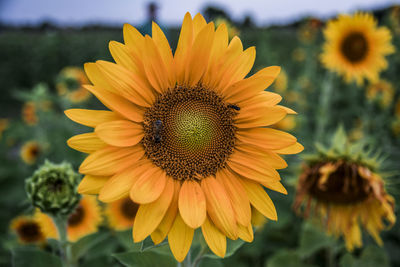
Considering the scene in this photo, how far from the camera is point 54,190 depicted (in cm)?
141

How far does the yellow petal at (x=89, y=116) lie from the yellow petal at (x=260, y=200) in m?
0.49

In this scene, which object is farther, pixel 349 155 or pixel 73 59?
pixel 73 59

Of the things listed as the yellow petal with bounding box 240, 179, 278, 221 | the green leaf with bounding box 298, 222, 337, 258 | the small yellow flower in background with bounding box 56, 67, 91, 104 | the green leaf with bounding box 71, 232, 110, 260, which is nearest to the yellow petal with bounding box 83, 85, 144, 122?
the yellow petal with bounding box 240, 179, 278, 221

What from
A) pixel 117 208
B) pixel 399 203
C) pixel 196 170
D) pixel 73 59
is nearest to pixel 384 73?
pixel 399 203

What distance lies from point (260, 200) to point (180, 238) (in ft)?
0.91

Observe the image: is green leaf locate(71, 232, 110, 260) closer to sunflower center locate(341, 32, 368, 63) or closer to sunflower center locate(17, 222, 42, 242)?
sunflower center locate(17, 222, 42, 242)

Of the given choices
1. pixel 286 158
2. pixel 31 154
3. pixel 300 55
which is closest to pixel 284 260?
pixel 286 158

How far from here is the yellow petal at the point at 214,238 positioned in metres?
0.94

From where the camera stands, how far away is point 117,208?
2.31 metres

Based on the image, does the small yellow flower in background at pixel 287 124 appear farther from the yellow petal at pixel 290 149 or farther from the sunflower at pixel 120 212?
the yellow petal at pixel 290 149

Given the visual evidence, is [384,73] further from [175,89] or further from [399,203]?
[175,89]

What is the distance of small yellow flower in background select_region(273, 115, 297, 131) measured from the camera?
3520 mm

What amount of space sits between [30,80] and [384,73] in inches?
449

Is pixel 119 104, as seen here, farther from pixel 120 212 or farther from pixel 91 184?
pixel 120 212
